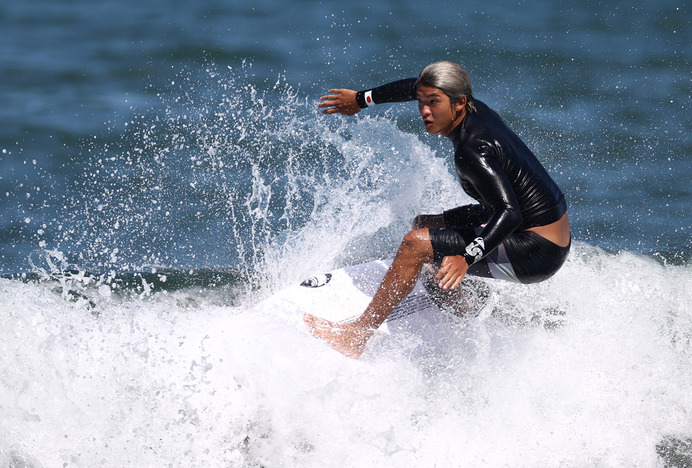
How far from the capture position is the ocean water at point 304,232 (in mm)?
4996

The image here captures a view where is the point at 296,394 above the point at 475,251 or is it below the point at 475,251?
below

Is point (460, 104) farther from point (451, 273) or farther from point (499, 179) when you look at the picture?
point (451, 273)

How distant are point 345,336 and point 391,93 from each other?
1707 millimetres

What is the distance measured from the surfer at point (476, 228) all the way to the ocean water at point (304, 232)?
0.42 metres

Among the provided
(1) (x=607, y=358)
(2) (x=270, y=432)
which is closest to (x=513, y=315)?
(1) (x=607, y=358)

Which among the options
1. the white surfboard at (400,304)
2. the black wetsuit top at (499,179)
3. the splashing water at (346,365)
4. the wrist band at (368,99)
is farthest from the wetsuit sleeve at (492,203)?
the wrist band at (368,99)

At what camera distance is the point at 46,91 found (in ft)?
34.7

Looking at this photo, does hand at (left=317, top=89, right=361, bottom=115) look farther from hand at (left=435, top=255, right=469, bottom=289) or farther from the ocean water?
hand at (left=435, top=255, right=469, bottom=289)

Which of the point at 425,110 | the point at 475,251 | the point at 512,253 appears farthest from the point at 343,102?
the point at 475,251

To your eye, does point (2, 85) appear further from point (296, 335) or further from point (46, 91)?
Answer: point (296, 335)

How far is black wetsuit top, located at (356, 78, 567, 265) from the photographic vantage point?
464 centimetres

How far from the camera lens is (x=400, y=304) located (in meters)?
5.61

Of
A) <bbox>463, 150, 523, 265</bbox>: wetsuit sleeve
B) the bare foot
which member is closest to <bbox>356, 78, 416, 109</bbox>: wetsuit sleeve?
<bbox>463, 150, 523, 265</bbox>: wetsuit sleeve

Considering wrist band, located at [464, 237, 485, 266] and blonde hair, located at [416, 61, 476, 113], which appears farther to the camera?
blonde hair, located at [416, 61, 476, 113]
